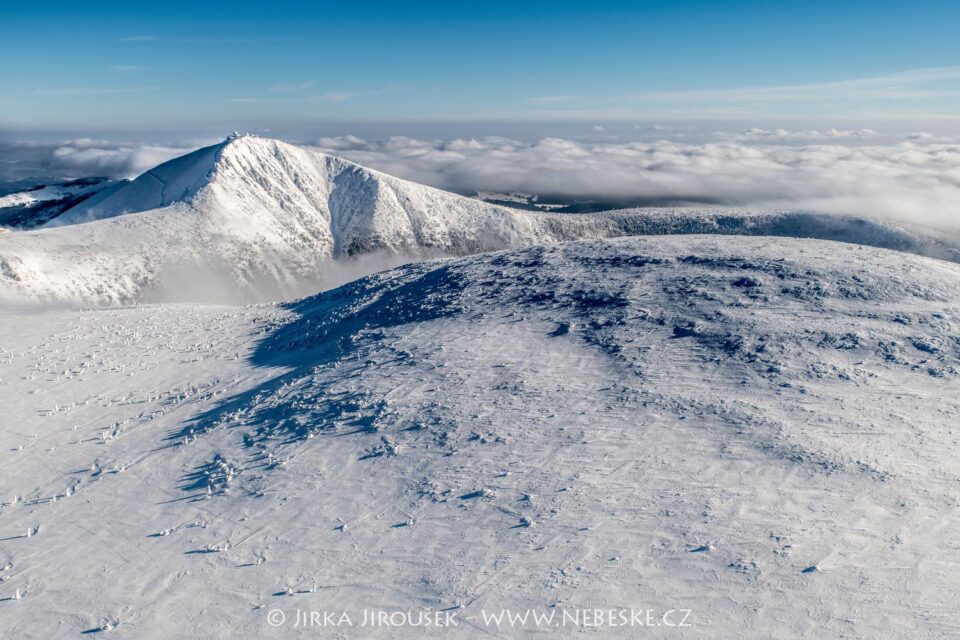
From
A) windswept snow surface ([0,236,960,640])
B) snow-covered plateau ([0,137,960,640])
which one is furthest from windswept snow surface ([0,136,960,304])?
windswept snow surface ([0,236,960,640])

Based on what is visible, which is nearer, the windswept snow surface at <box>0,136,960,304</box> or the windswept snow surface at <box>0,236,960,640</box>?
the windswept snow surface at <box>0,236,960,640</box>

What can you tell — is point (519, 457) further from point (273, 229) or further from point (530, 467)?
point (273, 229)

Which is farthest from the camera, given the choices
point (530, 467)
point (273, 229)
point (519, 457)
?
point (273, 229)

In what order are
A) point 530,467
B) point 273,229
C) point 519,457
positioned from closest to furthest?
point 530,467, point 519,457, point 273,229

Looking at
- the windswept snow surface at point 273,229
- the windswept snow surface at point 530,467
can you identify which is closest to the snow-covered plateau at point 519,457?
the windswept snow surface at point 530,467

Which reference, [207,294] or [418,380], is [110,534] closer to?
[418,380]

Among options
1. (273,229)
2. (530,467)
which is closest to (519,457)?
(530,467)

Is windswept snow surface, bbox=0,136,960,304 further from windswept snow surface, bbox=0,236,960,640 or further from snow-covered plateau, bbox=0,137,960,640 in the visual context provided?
windswept snow surface, bbox=0,236,960,640
